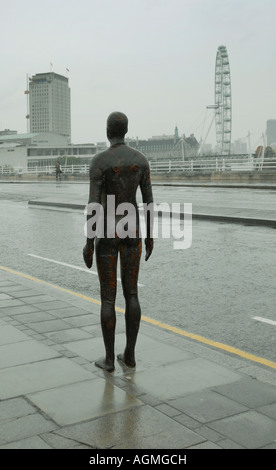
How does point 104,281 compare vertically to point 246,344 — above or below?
above

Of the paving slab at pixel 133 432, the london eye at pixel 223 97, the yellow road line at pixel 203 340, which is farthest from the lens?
the london eye at pixel 223 97

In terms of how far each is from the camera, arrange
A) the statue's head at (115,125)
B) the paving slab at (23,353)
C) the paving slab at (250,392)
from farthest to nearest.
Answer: the paving slab at (23,353) → the statue's head at (115,125) → the paving slab at (250,392)

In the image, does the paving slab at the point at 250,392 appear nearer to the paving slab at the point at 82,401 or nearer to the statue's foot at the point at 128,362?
the paving slab at the point at 82,401

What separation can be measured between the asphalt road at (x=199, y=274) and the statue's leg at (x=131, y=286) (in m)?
1.19

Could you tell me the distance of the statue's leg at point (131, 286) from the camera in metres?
4.41

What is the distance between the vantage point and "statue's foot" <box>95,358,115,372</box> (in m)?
4.35

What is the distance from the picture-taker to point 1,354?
470cm

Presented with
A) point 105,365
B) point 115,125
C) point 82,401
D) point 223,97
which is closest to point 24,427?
point 82,401

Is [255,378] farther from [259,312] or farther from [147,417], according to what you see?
[259,312]

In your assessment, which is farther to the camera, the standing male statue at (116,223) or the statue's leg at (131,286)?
the statue's leg at (131,286)

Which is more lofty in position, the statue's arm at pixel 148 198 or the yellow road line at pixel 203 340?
the statue's arm at pixel 148 198

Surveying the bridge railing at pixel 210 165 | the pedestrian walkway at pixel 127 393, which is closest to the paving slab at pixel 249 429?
the pedestrian walkway at pixel 127 393

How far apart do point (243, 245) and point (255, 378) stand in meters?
7.03
